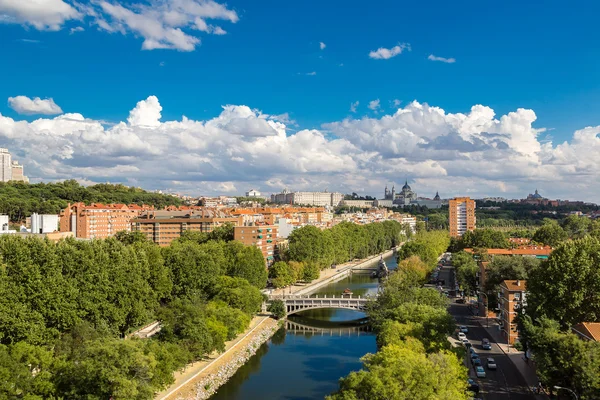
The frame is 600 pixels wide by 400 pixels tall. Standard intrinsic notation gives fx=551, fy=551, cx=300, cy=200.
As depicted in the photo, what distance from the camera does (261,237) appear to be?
67.6m

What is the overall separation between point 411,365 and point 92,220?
6637 cm

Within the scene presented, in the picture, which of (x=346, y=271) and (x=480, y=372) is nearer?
(x=480, y=372)

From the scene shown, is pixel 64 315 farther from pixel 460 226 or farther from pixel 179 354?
pixel 460 226

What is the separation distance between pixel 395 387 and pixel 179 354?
571 inches

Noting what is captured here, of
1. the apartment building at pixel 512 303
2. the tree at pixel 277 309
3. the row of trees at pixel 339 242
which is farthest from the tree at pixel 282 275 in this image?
the apartment building at pixel 512 303

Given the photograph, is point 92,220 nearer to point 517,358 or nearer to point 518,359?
point 517,358

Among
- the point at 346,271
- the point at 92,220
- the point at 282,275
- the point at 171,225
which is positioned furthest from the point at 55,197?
the point at 282,275

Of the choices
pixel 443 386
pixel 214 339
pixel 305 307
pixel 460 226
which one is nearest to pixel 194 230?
pixel 305 307

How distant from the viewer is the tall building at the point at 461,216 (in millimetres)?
111750

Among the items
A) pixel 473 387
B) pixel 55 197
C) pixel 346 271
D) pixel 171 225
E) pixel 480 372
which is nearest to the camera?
pixel 473 387

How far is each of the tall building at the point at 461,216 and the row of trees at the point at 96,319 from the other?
256ft

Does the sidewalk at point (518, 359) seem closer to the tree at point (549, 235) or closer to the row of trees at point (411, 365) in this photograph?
the row of trees at point (411, 365)

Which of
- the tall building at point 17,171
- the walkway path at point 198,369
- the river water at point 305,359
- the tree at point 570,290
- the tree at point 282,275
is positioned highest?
the tall building at point 17,171

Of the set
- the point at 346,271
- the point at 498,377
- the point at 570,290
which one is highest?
the point at 570,290
